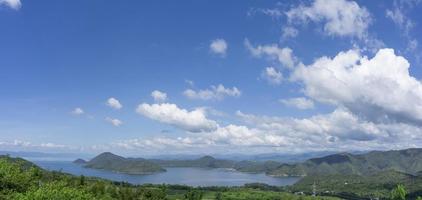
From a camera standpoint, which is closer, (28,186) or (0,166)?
(0,166)

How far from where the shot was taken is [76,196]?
58.6 metres

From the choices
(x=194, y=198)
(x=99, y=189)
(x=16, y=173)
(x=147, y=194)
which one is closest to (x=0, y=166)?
(x=16, y=173)

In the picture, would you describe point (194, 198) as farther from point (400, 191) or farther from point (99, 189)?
point (400, 191)

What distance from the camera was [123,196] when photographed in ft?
447

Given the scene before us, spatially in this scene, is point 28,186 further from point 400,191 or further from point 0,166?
point 400,191

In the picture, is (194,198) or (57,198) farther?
(194,198)

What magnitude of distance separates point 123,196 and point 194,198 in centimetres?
4677

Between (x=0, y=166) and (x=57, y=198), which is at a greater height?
(x=0, y=166)

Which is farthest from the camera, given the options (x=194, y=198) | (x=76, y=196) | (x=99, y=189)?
(x=194, y=198)

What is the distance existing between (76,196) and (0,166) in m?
9.96

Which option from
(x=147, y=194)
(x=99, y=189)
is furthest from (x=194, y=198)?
(x=99, y=189)

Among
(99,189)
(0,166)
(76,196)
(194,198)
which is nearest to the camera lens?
(0,166)

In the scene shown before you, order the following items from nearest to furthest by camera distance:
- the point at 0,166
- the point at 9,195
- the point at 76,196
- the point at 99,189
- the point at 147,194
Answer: the point at 9,195 < the point at 0,166 < the point at 76,196 < the point at 99,189 < the point at 147,194

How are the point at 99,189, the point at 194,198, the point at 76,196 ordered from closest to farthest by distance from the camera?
the point at 76,196, the point at 99,189, the point at 194,198
